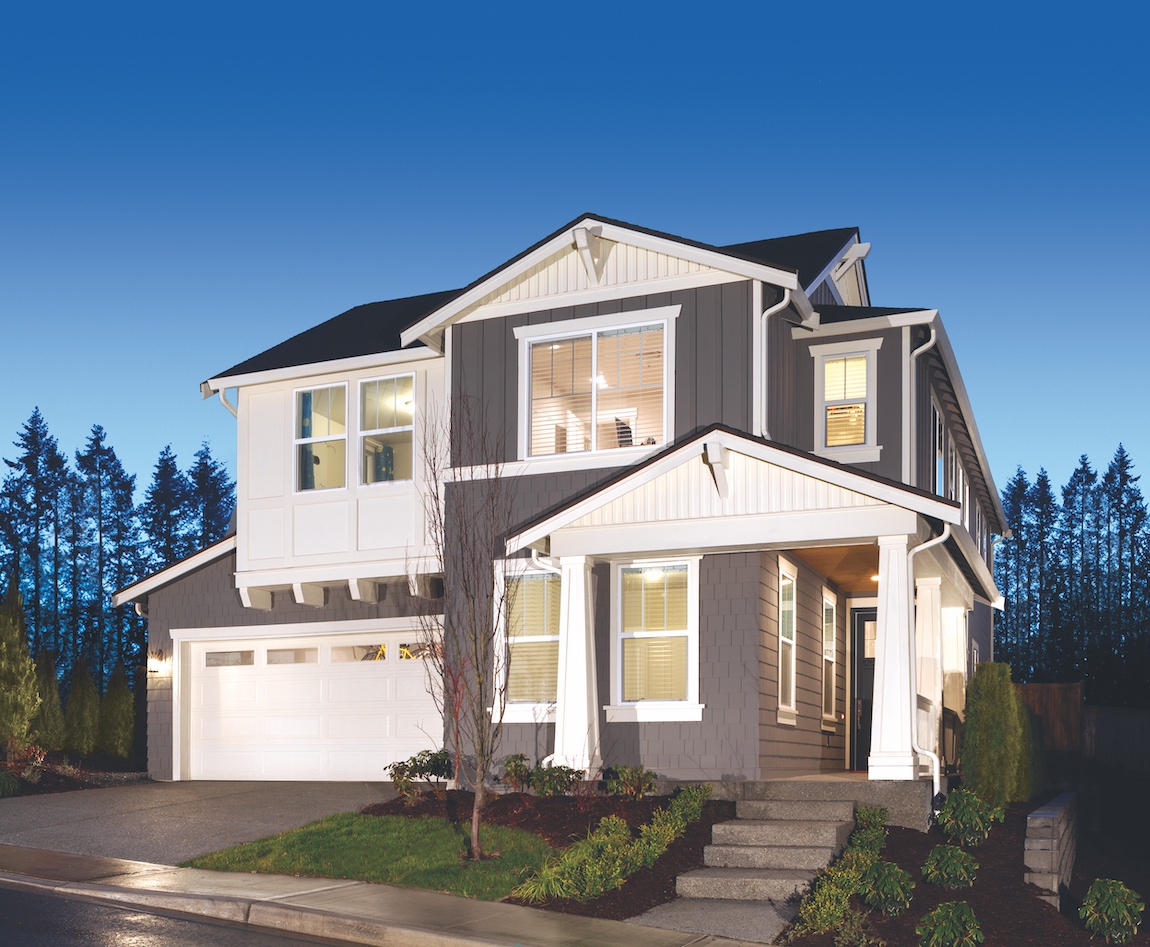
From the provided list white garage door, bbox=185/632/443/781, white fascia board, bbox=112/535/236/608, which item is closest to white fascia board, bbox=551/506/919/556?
white garage door, bbox=185/632/443/781

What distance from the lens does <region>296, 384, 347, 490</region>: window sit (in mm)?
18359

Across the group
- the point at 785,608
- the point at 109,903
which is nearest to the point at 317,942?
the point at 109,903

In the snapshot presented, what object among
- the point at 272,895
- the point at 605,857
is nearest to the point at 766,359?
→ the point at 605,857

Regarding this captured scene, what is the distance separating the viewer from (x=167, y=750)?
65.0 feet

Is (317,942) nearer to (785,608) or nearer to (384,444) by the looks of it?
(785,608)

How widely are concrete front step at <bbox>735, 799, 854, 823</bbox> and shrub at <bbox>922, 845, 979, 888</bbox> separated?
1.58 meters

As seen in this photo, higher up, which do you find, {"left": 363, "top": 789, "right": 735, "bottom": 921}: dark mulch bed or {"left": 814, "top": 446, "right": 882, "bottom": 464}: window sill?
{"left": 814, "top": 446, "right": 882, "bottom": 464}: window sill

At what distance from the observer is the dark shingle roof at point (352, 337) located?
18.7 m

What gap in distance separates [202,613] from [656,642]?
830 cm

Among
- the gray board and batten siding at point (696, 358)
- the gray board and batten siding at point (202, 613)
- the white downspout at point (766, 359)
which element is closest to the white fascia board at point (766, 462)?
the gray board and batten siding at point (696, 358)

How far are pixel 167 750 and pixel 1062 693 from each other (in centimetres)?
1616

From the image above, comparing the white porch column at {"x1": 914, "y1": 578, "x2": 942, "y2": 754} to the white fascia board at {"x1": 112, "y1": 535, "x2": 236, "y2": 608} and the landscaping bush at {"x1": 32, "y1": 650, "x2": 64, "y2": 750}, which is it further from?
the landscaping bush at {"x1": 32, "y1": 650, "x2": 64, "y2": 750}

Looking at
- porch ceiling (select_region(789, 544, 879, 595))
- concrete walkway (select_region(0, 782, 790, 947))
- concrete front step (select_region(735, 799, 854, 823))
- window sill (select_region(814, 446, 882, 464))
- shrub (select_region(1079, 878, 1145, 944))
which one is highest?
window sill (select_region(814, 446, 882, 464))

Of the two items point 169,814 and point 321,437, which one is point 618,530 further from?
point 169,814
